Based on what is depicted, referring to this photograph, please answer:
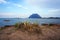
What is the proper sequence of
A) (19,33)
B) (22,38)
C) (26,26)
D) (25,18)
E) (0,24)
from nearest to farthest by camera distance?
(22,38), (19,33), (26,26), (25,18), (0,24)

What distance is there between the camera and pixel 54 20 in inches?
160

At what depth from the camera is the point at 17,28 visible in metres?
2.93

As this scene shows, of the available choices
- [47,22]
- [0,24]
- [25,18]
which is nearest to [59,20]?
[47,22]

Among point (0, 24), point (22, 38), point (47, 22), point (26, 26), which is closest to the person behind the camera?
point (22, 38)

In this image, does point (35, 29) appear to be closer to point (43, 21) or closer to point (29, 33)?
point (29, 33)

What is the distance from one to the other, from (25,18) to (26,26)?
46cm

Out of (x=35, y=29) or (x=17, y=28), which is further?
(x=17, y=28)

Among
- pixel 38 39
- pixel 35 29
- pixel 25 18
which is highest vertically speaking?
pixel 25 18

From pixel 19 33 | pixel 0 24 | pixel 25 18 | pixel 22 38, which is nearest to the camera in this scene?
pixel 22 38

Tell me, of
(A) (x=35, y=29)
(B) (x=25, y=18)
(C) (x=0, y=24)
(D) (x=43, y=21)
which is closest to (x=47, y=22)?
(D) (x=43, y=21)

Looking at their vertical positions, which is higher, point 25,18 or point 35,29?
point 25,18

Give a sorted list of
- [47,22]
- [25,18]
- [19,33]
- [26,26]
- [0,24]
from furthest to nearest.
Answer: [47,22]
[0,24]
[25,18]
[26,26]
[19,33]

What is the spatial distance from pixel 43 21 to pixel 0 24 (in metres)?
1.58

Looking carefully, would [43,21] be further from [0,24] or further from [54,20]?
[0,24]
